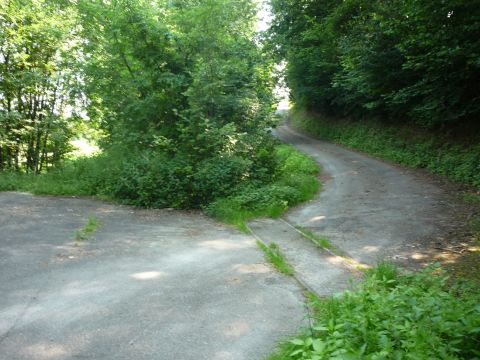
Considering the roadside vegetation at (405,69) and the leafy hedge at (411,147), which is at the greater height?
the roadside vegetation at (405,69)

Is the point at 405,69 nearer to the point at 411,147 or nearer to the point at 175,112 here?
the point at 411,147

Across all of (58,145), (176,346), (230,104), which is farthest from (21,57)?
(176,346)

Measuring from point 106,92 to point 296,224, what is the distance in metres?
8.26

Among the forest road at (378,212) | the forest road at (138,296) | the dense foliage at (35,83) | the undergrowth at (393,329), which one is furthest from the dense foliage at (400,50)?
the dense foliage at (35,83)

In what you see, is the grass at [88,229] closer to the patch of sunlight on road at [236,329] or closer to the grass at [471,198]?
the patch of sunlight on road at [236,329]

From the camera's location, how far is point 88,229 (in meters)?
7.66

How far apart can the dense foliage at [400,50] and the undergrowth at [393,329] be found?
29.1 feet

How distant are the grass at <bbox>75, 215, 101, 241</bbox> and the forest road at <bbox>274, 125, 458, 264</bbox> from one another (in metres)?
4.40

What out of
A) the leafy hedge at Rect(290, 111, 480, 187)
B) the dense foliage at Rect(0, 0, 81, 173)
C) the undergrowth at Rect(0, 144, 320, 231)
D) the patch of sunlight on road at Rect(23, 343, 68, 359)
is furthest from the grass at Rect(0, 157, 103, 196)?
the leafy hedge at Rect(290, 111, 480, 187)

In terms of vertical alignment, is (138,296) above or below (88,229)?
below

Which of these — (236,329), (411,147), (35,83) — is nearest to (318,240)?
(236,329)

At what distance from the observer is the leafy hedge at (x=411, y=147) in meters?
12.1

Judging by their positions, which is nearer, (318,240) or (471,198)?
(318,240)

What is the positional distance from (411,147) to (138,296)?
15.0 metres
